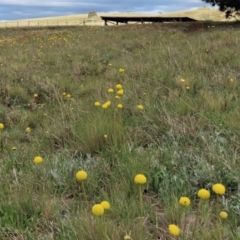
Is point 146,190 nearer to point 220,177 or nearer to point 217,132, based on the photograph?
point 220,177

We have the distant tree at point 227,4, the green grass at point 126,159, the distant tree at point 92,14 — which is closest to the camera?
the green grass at point 126,159

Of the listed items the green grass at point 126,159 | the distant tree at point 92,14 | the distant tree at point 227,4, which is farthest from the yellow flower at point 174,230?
the distant tree at point 92,14

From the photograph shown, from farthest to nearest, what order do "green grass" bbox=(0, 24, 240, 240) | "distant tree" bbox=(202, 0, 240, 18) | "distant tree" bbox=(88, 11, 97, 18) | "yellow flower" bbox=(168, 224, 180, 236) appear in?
"distant tree" bbox=(88, 11, 97, 18) → "distant tree" bbox=(202, 0, 240, 18) → "green grass" bbox=(0, 24, 240, 240) → "yellow flower" bbox=(168, 224, 180, 236)

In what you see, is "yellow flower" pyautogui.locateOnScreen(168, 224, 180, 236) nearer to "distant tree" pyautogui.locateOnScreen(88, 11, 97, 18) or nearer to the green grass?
the green grass

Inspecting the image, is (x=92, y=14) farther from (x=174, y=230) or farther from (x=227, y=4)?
(x=174, y=230)

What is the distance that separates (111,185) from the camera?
2625 mm

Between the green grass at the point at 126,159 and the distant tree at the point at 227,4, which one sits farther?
the distant tree at the point at 227,4

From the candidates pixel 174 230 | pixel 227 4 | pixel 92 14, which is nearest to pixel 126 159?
pixel 174 230

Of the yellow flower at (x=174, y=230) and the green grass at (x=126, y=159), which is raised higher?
the yellow flower at (x=174, y=230)

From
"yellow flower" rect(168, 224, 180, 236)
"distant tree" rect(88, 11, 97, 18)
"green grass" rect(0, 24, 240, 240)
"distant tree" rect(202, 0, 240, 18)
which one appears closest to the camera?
"yellow flower" rect(168, 224, 180, 236)

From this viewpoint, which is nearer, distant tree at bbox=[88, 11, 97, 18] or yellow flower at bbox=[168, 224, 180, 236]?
yellow flower at bbox=[168, 224, 180, 236]

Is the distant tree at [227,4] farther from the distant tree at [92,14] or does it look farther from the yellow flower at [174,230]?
the distant tree at [92,14]

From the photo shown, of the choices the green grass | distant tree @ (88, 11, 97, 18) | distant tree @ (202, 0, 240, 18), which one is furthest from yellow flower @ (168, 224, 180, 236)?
distant tree @ (88, 11, 97, 18)

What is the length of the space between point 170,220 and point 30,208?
2.99 ft
